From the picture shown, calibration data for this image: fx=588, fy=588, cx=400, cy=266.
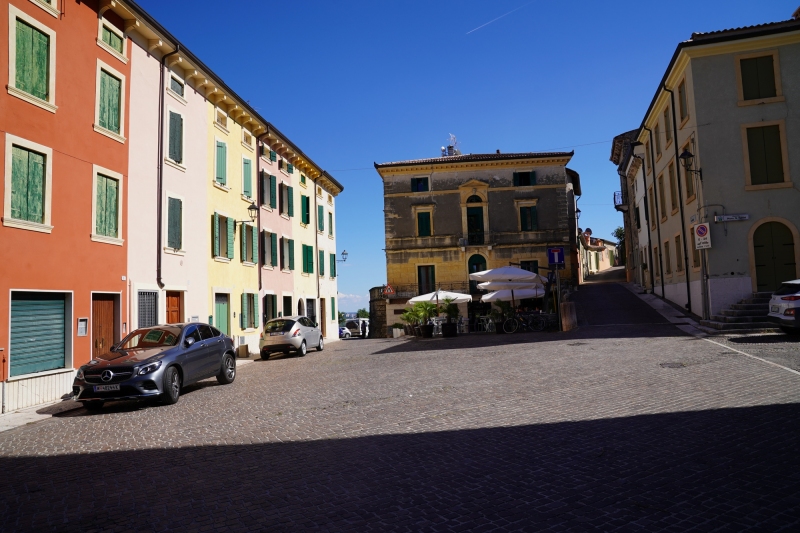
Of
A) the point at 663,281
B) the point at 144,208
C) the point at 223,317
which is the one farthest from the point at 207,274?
the point at 663,281

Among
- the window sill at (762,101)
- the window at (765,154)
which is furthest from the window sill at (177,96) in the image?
the window at (765,154)

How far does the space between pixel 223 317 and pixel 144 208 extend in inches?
243

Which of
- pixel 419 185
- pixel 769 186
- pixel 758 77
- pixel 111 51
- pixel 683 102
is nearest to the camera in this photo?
pixel 111 51

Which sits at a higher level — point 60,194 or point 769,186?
point 769,186

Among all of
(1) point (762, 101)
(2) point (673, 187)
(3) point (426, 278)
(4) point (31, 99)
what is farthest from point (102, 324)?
(3) point (426, 278)

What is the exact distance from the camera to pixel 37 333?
493 inches

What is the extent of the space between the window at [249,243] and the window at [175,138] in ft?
16.6

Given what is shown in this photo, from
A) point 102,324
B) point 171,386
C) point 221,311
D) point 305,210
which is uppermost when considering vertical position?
point 305,210

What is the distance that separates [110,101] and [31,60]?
2635mm

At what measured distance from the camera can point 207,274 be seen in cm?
2025

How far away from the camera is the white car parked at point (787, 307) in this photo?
550 inches

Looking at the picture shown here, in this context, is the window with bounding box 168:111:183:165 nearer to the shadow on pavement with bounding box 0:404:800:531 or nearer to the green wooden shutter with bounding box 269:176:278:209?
the green wooden shutter with bounding box 269:176:278:209

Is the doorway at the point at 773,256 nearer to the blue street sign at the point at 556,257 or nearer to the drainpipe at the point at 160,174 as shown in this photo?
the blue street sign at the point at 556,257

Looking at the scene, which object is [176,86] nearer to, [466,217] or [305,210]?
[305,210]
